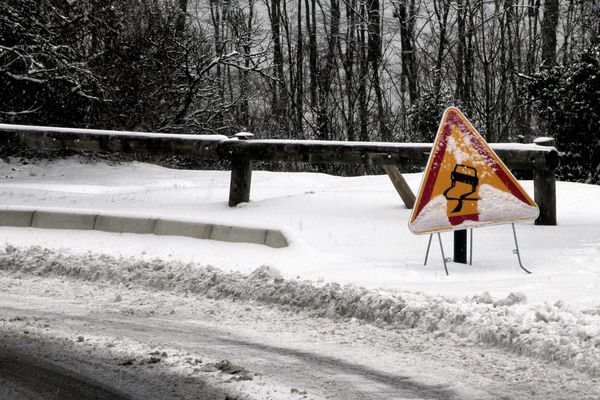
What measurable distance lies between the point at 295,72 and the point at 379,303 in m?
28.3

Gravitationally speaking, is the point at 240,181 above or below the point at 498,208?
above

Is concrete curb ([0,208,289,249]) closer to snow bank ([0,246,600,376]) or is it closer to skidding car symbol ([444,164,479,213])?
snow bank ([0,246,600,376])

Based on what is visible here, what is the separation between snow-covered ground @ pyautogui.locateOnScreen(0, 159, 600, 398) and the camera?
614 cm

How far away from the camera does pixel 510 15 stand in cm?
2816

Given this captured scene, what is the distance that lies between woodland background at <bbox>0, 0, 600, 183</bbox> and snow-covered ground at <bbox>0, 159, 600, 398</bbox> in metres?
5.17

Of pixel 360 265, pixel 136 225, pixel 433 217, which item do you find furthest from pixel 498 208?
pixel 136 225

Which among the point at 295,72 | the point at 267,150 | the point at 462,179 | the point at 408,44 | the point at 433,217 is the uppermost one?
the point at 408,44

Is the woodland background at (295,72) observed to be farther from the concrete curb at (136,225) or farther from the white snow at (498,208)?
the white snow at (498,208)

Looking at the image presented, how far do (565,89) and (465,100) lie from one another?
30.1 feet

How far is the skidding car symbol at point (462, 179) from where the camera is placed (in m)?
8.06

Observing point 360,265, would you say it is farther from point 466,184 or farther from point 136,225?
point 136,225

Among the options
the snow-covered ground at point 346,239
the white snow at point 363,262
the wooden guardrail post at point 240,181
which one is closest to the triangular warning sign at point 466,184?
the white snow at point 363,262

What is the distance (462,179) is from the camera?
8109 millimetres

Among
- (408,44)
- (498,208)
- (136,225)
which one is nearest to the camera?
(498,208)
